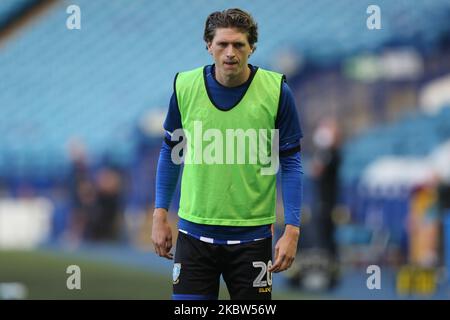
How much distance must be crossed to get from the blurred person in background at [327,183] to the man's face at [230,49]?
5734mm

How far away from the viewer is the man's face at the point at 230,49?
3477 mm

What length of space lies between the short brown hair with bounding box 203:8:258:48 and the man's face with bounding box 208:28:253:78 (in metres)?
0.02

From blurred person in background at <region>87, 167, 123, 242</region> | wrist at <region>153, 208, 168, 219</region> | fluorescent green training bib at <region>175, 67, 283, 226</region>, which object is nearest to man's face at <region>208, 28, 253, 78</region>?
fluorescent green training bib at <region>175, 67, 283, 226</region>

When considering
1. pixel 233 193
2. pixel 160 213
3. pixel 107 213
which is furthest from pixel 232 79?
pixel 107 213

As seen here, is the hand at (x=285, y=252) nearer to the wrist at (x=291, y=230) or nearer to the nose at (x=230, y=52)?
the wrist at (x=291, y=230)

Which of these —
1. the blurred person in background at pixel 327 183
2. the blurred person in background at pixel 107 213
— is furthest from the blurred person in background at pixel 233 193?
the blurred person in background at pixel 107 213

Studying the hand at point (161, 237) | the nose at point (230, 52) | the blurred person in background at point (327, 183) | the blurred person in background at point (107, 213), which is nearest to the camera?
the nose at point (230, 52)

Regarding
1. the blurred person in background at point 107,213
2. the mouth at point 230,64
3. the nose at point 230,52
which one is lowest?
the blurred person in background at point 107,213

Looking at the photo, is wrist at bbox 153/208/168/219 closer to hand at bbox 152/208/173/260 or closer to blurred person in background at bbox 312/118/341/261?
hand at bbox 152/208/173/260

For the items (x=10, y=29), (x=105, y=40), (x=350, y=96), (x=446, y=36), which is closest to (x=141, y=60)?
(x=105, y=40)

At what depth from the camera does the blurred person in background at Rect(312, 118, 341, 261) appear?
9.20m

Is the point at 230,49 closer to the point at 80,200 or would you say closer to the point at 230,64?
the point at 230,64

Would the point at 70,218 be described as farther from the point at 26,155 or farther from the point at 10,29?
the point at 10,29

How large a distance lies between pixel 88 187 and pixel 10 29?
8.44 ft
